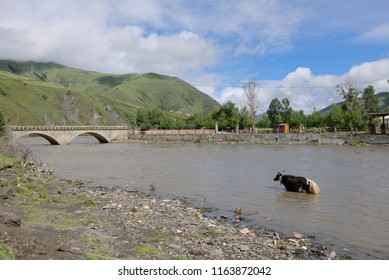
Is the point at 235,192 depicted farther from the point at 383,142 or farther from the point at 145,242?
the point at 383,142

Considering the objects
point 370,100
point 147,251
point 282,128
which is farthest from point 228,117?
point 147,251

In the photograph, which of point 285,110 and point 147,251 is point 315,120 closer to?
point 285,110

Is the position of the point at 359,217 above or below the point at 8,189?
below

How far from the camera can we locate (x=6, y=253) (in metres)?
8.88

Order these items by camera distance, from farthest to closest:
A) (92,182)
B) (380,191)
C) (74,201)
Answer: (92,182), (380,191), (74,201)

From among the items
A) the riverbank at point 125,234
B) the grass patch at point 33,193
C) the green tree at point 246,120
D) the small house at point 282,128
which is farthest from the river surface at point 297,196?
the green tree at point 246,120

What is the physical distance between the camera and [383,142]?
240ft

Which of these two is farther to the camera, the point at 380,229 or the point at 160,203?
the point at 160,203

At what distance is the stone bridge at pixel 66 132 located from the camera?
317ft

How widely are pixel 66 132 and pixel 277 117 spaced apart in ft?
225

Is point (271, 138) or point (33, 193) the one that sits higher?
point (271, 138)

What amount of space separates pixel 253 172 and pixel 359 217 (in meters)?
18.8

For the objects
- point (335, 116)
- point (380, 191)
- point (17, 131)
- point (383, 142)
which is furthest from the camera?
point (335, 116)
